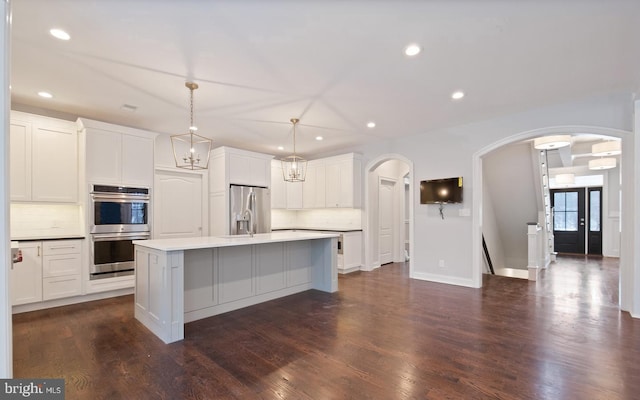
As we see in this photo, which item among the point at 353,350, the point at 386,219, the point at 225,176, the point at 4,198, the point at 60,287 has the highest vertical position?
the point at 225,176

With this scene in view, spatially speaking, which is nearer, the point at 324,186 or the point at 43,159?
the point at 43,159

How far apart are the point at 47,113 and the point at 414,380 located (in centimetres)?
570

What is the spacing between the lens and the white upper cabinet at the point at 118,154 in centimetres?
430

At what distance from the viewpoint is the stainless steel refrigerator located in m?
5.81

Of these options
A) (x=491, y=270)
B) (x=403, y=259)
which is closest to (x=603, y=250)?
(x=491, y=270)

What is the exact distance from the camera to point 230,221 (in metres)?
5.73

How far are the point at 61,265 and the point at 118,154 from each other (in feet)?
5.62

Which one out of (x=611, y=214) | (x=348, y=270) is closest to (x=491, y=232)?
(x=348, y=270)

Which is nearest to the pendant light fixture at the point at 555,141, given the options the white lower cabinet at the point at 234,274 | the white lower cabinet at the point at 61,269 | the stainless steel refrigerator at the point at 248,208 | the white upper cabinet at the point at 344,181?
the white upper cabinet at the point at 344,181

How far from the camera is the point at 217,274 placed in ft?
12.0

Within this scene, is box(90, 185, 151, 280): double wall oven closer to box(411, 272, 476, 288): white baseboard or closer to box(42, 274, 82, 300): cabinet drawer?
box(42, 274, 82, 300): cabinet drawer

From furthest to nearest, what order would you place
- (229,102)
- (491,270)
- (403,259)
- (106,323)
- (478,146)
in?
(403,259)
(491,270)
(478,146)
(229,102)
(106,323)

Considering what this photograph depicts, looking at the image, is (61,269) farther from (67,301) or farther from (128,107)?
(128,107)

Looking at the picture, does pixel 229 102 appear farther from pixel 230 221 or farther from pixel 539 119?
pixel 539 119
